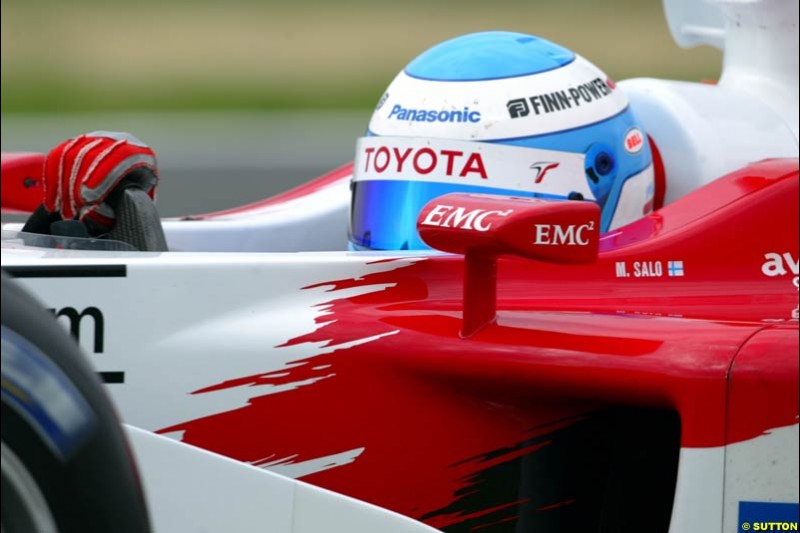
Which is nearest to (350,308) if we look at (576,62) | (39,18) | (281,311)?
(281,311)

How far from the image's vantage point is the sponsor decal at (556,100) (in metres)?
2.81

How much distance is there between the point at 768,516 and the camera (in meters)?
2.03

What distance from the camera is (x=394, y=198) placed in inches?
110

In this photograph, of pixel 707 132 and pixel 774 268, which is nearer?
pixel 774 268

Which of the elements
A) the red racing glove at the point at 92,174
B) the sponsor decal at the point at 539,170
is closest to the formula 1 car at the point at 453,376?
the red racing glove at the point at 92,174

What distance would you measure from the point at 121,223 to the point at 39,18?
1520cm

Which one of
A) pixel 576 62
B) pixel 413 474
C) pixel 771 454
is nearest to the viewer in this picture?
pixel 771 454

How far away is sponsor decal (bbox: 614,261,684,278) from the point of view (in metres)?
2.50

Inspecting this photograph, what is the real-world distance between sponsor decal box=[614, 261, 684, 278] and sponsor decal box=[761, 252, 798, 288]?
0.57 ft

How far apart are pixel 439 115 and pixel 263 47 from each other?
501 inches

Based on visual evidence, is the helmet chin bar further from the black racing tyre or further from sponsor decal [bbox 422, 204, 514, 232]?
the black racing tyre

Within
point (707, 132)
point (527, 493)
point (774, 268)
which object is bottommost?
point (527, 493)

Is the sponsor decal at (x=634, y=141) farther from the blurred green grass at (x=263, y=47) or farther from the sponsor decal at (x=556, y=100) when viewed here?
the blurred green grass at (x=263, y=47)

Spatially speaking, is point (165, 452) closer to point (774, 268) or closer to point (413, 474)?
point (413, 474)
